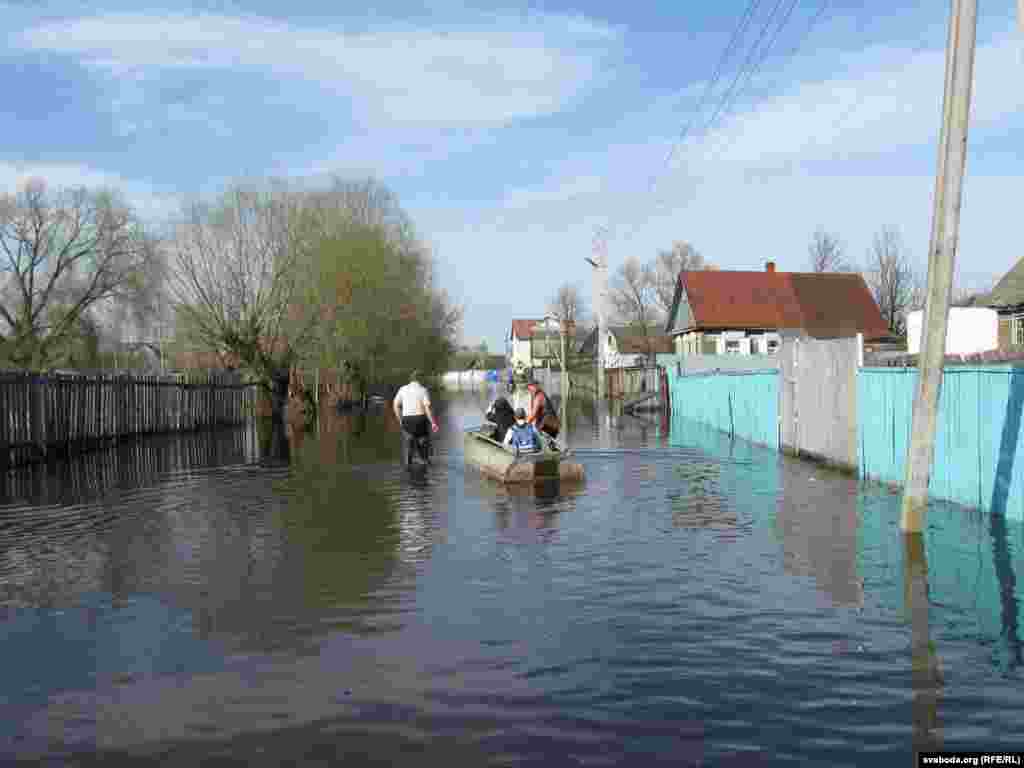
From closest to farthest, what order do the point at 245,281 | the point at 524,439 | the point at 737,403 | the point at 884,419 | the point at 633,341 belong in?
the point at 884,419
the point at 524,439
the point at 737,403
the point at 245,281
the point at 633,341

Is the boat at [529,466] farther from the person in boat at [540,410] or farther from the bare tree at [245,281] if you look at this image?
the bare tree at [245,281]

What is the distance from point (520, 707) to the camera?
5605 mm

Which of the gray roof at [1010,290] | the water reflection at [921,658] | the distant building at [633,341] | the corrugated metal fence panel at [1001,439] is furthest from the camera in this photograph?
the distant building at [633,341]

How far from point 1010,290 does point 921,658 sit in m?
32.3

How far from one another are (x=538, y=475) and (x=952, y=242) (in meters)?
7.95

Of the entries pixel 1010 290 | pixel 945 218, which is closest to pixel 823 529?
pixel 945 218

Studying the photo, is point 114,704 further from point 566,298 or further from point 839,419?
point 566,298

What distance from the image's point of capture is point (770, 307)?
2431 inches

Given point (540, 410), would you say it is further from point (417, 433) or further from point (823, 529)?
point (823, 529)

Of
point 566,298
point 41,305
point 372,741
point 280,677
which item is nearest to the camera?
point 372,741

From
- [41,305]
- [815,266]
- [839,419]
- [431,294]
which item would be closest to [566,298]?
[815,266]

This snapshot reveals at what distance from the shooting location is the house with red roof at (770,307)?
191 ft

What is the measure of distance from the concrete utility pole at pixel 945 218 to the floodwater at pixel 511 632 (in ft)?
4.22

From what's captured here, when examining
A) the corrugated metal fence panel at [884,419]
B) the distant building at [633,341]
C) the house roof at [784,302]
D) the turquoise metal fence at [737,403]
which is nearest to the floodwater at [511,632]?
the corrugated metal fence panel at [884,419]
